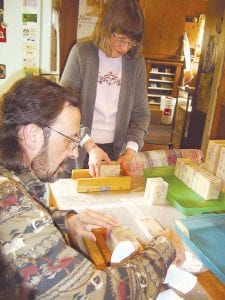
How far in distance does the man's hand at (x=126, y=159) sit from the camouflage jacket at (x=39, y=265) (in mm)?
767

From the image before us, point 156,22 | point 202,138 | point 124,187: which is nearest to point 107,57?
point 124,187

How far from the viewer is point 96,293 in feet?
2.28

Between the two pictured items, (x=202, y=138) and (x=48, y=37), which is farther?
(x=202, y=138)

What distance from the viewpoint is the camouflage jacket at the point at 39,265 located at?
2.19 feet

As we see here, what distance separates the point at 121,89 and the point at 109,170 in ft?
1.49

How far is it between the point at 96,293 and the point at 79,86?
1117 millimetres

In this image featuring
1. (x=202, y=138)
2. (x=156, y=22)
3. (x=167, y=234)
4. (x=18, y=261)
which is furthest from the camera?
(x=156, y=22)

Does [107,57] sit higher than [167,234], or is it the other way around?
[107,57]

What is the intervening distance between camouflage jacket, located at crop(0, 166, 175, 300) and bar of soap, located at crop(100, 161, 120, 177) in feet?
2.23

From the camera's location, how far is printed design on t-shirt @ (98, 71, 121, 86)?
163 centimetres

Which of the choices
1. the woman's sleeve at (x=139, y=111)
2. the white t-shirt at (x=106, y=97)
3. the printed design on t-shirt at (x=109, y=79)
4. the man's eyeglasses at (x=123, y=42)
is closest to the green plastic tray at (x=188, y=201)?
the woman's sleeve at (x=139, y=111)

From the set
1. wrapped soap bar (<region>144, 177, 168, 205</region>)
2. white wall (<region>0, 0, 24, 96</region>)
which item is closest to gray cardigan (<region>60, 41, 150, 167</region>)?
wrapped soap bar (<region>144, 177, 168, 205</region>)

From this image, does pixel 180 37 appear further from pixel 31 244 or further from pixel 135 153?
pixel 31 244

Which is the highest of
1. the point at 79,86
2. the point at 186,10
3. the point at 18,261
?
the point at 186,10
